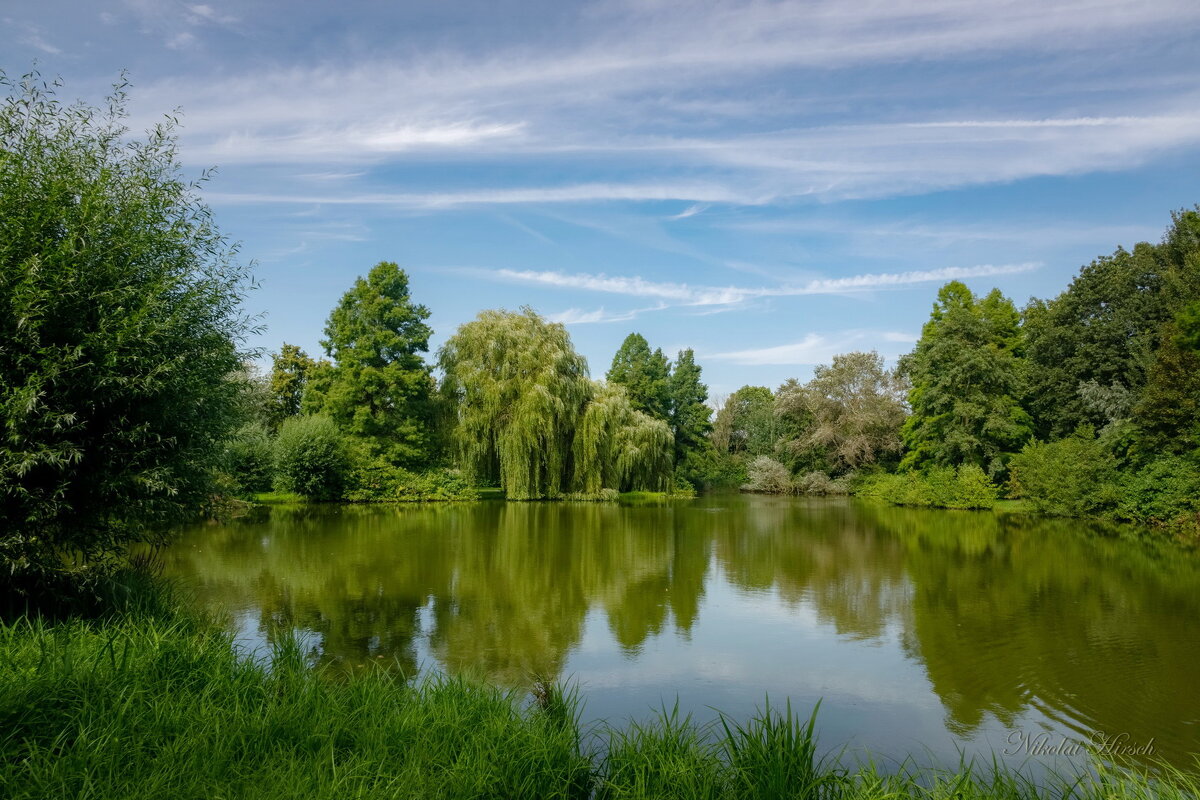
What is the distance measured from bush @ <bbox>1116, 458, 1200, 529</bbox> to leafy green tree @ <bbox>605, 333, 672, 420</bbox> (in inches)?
930

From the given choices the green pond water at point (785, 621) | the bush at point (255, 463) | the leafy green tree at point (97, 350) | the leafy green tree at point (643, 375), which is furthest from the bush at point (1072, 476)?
the bush at point (255, 463)

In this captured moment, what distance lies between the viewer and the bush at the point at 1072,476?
22031mm

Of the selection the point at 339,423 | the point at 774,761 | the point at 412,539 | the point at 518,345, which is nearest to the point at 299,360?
the point at 339,423

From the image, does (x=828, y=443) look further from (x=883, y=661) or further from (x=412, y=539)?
(x=883, y=661)

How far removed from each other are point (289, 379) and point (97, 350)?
3266 centimetres

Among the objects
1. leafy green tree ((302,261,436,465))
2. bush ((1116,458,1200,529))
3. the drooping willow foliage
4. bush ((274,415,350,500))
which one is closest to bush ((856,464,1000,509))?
bush ((1116,458,1200,529))

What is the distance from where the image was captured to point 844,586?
39.0 feet

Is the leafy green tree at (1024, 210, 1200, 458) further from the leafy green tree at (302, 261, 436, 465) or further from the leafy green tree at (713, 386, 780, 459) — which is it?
the leafy green tree at (302, 261, 436, 465)

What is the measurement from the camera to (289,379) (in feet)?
121

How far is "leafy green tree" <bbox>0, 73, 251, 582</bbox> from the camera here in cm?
581

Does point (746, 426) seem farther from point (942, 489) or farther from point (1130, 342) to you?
point (1130, 342)

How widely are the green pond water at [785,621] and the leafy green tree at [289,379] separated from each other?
762 inches

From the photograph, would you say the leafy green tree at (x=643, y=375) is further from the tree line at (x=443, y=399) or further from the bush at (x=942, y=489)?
the bush at (x=942, y=489)

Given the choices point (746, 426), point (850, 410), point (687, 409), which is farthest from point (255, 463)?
point (746, 426)
